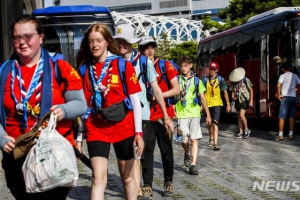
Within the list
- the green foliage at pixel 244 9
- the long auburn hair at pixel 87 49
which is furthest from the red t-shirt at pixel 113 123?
the green foliage at pixel 244 9

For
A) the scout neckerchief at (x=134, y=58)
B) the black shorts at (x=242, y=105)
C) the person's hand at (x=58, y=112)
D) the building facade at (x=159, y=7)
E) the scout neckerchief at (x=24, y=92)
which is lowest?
the black shorts at (x=242, y=105)

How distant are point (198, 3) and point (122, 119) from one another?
424 ft

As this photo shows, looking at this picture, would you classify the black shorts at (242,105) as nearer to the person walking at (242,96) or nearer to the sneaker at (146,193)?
the person walking at (242,96)

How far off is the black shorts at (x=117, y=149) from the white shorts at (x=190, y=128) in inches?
171

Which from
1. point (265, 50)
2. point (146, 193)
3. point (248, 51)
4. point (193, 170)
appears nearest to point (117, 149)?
point (146, 193)

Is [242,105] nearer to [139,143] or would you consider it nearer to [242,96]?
[242,96]

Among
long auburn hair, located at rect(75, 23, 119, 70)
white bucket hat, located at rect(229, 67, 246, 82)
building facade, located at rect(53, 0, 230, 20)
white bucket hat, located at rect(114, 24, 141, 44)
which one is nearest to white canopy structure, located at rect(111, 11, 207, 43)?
building facade, located at rect(53, 0, 230, 20)

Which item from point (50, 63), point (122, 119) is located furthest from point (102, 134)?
point (50, 63)

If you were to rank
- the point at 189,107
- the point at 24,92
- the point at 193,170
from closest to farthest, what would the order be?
the point at 24,92 → the point at 193,170 → the point at 189,107

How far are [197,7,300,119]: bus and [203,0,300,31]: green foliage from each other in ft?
55.0

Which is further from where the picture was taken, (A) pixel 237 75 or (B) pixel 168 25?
(B) pixel 168 25

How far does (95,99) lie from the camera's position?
5.36 metres

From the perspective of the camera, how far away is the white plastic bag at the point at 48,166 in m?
3.74

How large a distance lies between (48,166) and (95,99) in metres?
1.67
